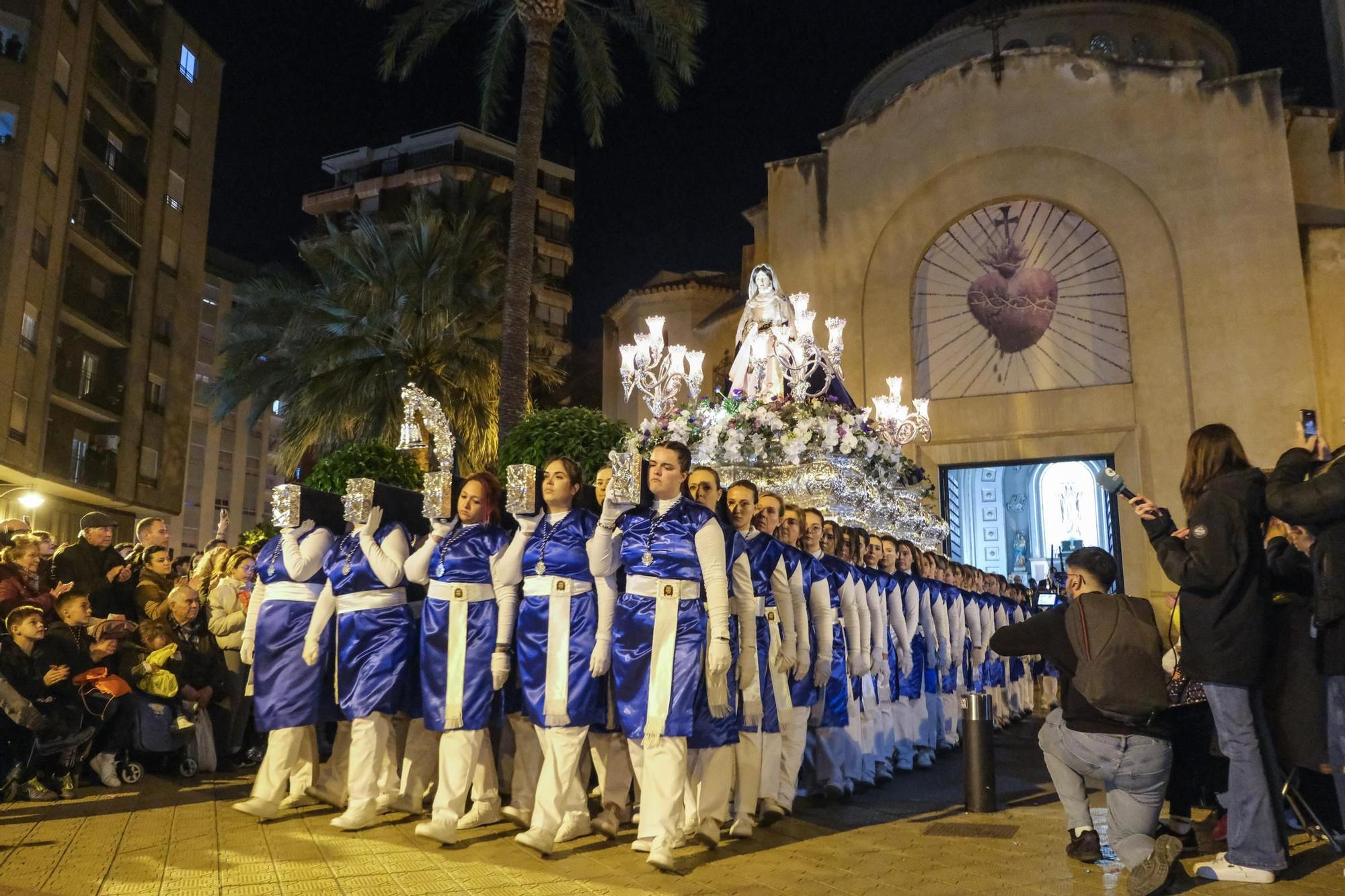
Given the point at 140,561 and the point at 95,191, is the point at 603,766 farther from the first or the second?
the point at 95,191

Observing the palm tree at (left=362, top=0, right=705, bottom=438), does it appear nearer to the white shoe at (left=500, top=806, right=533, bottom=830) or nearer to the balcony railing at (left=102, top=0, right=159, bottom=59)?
the white shoe at (left=500, top=806, right=533, bottom=830)

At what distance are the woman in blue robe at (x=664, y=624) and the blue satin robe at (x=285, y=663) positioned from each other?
6.74 feet

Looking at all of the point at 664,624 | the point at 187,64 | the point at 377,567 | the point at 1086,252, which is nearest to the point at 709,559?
the point at 664,624

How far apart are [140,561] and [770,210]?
661 inches

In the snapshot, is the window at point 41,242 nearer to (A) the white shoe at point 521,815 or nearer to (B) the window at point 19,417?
(B) the window at point 19,417

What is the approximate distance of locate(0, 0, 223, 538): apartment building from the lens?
22.6 m

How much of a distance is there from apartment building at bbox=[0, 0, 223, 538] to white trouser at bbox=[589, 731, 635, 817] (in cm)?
2100

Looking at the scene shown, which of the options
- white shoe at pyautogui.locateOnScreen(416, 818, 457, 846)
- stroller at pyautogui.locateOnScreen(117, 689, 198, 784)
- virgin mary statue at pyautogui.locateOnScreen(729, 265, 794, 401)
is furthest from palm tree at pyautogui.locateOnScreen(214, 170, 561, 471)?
white shoe at pyautogui.locateOnScreen(416, 818, 457, 846)

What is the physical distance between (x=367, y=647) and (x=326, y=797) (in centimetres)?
121

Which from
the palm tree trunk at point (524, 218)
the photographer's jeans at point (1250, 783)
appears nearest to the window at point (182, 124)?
the palm tree trunk at point (524, 218)

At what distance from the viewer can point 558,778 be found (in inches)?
216

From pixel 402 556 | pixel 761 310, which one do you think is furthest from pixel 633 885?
pixel 761 310

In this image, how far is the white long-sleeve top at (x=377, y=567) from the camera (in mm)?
6109

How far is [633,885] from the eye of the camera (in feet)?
15.3
